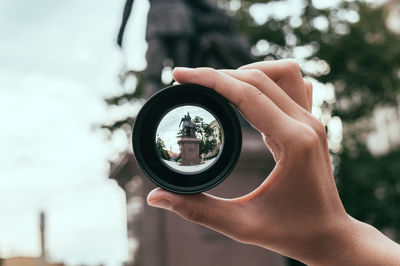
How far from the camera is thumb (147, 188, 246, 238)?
121cm

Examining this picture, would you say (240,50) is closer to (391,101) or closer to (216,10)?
(216,10)

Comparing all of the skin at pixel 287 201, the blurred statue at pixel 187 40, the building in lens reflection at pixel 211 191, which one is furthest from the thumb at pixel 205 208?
the blurred statue at pixel 187 40

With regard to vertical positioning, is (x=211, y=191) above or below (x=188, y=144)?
below

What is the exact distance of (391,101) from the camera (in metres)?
16.4

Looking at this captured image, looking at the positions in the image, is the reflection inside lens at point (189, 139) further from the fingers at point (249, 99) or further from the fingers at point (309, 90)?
the fingers at point (309, 90)

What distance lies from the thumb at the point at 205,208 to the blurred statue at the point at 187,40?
465 centimetres

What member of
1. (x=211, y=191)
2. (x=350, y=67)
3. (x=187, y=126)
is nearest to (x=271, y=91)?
(x=187, y=126)

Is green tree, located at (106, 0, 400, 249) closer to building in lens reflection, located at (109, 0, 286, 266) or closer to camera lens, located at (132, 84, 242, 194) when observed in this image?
building in lens reflection, located at (109, 0, 286, 266)

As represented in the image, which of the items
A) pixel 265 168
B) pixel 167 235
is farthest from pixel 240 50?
pixel 167 235

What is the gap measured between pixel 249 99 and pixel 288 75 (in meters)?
0.25

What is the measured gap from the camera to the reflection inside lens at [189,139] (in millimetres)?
1239

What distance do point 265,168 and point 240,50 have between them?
1.45 meters

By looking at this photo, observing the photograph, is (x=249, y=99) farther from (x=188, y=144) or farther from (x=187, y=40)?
(x=187, y=40)

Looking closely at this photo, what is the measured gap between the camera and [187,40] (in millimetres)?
6020
